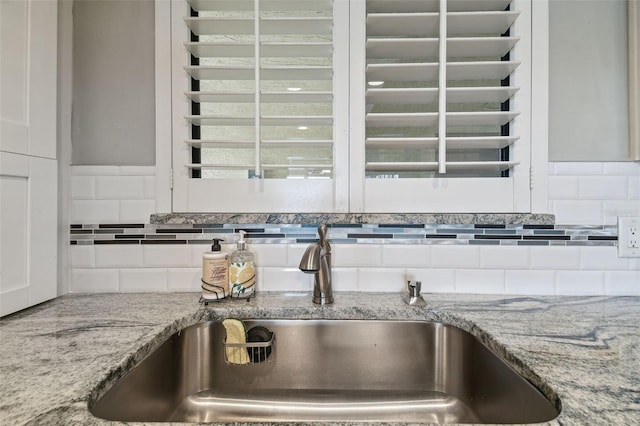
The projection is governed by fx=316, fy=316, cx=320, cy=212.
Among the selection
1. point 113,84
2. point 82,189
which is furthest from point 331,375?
point 113,84

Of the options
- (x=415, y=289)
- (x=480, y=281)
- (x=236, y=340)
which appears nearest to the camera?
(x=236, y=340)

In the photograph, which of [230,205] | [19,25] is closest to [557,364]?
[230,205]

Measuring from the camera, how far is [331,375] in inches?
36.3

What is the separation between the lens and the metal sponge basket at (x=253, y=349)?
87cm

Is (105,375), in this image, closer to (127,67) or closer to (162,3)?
(127,67)

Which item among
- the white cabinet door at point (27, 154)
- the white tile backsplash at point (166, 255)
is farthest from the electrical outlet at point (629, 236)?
the white cabinet door at point (27, 154)

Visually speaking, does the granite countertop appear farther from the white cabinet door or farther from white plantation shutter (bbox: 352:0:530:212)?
white plantation shutter (bbox: 352:0:530:212)

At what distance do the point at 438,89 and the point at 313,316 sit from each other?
31.7 inches

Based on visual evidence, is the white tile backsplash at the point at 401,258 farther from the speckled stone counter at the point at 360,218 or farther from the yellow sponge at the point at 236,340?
the yellow sponge at the point at 236,340

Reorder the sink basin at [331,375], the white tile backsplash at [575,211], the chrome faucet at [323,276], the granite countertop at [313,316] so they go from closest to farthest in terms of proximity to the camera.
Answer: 1. the granite countertop at [313,316]
2. the sink basin at [331,375]
3. the chrome faucet at [323,276]
4. the white tile backsplash at [575,211]

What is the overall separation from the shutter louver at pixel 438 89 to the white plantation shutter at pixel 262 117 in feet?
0.49

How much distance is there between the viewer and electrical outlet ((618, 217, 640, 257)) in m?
1.05

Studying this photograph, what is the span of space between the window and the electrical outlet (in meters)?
0.34

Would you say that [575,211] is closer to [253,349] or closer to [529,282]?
[529,282]
